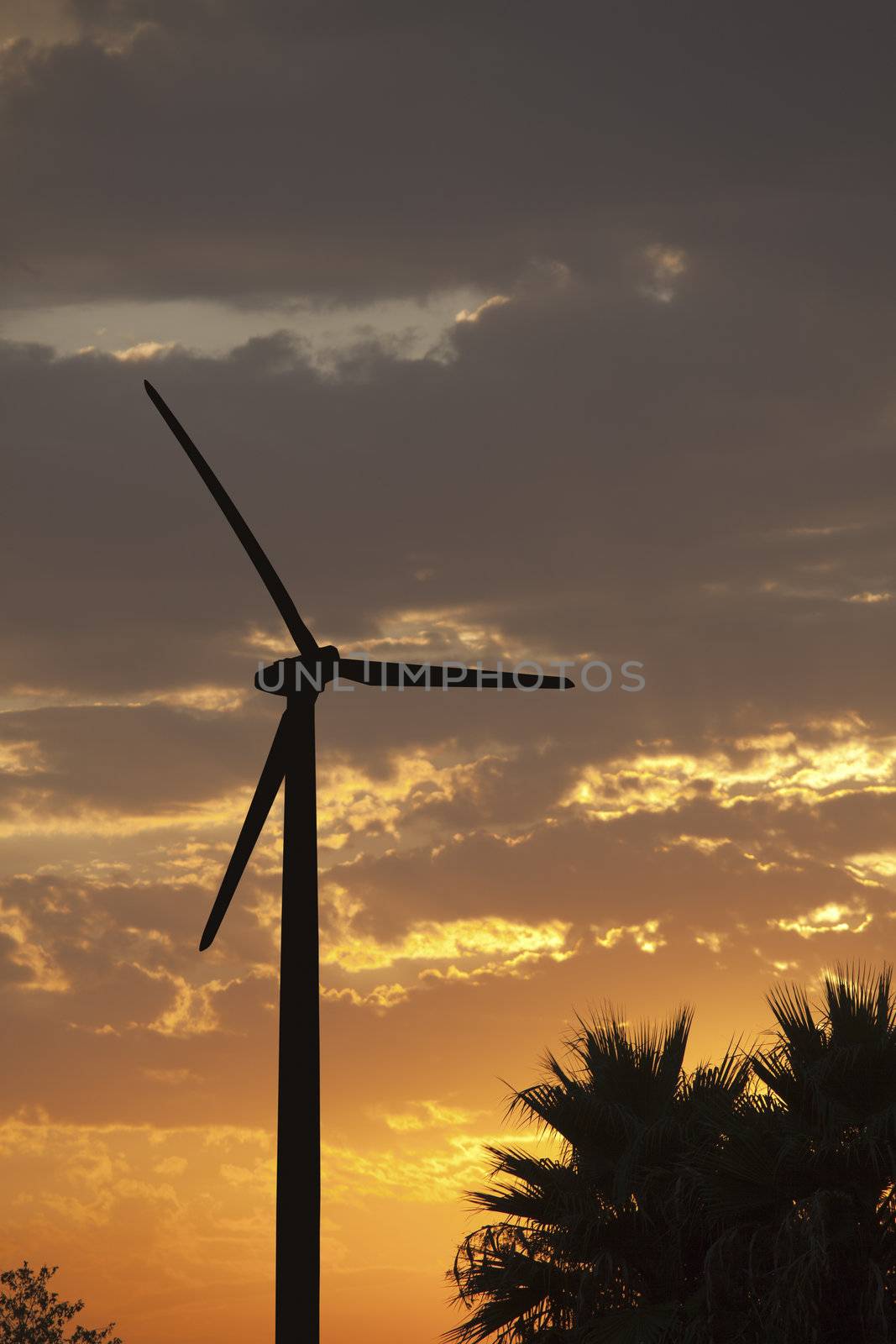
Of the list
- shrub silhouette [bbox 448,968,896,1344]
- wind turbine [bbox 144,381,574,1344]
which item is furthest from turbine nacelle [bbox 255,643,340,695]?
shrub silhouette [bbox 448,968,896,1344]

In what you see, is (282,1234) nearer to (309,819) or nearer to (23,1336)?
(309,819)

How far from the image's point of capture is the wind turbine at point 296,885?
2398 cm

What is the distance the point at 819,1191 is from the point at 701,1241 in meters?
2.54

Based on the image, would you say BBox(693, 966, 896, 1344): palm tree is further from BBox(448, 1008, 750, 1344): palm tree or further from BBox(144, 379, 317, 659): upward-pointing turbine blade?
BBox(144, 379, 317, 659): upward-pointing turbine blade

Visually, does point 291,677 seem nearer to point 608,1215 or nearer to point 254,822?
point 254,822

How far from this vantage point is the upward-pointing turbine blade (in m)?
29.0

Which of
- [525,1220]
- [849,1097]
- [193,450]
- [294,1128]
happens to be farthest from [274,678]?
[849,1097]

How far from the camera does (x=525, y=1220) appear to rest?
78.7 ft

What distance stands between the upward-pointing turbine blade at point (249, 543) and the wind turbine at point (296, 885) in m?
0.02

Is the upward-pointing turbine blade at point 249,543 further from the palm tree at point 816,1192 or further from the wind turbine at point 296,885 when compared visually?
the palm tree at point 816,1192

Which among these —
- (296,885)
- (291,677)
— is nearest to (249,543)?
(291,677)

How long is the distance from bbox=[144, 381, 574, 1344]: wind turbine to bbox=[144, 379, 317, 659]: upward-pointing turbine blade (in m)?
0.02

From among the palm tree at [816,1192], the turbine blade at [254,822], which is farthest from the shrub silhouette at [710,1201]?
the turbine blade at [254,822]

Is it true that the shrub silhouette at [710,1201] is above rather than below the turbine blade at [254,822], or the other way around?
below
